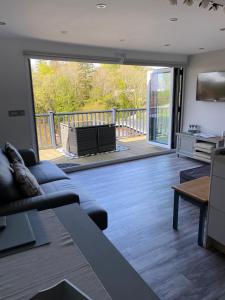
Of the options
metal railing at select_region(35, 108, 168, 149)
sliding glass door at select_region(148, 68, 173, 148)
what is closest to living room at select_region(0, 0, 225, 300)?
sliding glass door at select_region(148, 68, 173, 148)

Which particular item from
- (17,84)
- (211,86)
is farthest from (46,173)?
(211,86)

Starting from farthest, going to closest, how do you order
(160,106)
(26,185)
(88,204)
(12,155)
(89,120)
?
(89,120) → (160,106) → (12,155) → (88,204) → (26,185)

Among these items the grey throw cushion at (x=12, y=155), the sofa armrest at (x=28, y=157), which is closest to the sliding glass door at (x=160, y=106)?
the sofa armrest at (x=28, y=157)

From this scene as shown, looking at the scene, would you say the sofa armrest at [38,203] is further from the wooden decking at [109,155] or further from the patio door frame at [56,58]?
the wooden decking at [109,155]

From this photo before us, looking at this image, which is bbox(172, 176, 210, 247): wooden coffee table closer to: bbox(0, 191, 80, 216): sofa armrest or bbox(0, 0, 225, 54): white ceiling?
bbox(0, 191, 80, 216): sofa armrest

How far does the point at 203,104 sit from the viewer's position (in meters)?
4.87

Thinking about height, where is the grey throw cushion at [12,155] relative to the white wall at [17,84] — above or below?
below

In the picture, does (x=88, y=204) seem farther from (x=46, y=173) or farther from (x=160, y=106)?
(x=160, y=106)

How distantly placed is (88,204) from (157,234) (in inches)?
33.0

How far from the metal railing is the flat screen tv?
4.33 feet

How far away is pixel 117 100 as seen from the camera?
31.3ft

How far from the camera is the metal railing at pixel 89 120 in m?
5.55

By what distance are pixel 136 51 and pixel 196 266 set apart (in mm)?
3846

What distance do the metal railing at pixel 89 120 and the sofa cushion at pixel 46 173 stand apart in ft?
7.80
